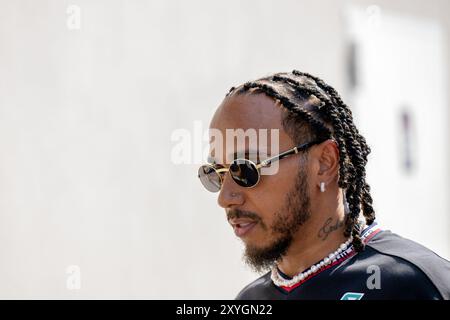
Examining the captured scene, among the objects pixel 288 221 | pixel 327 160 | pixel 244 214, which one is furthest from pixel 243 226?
pixel 327 160

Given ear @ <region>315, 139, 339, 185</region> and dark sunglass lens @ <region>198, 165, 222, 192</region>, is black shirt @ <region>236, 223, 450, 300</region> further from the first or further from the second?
dark sunglass lens @ <region>198, 165, 222, 192</region>

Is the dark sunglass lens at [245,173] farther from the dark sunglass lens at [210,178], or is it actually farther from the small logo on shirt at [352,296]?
the small logo on shirt at [352,296]

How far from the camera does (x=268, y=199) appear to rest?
2.95m

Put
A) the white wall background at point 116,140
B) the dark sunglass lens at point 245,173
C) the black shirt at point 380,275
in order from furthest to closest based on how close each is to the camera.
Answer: the white wall background at point 116,140
the dark sunglass lens at point 245,173
the black shirt at point 380,275

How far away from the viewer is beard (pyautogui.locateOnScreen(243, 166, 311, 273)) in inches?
116

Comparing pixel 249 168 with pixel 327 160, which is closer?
pixel 249 168

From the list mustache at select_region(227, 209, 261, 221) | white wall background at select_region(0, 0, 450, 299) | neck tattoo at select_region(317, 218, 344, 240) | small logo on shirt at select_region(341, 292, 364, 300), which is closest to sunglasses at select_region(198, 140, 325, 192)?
mustache at select_region(227, 209, 261, 221)

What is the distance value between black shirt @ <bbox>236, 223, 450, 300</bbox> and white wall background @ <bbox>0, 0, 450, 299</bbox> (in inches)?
106

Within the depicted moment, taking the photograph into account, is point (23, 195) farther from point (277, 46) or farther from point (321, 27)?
point (321, 27)

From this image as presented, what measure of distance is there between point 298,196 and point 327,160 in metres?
0.21

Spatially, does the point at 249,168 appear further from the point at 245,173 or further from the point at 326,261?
the point at 326,261

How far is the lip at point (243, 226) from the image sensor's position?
2.98 metres

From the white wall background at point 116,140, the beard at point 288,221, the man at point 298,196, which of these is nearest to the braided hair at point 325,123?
the man at point 298,196
